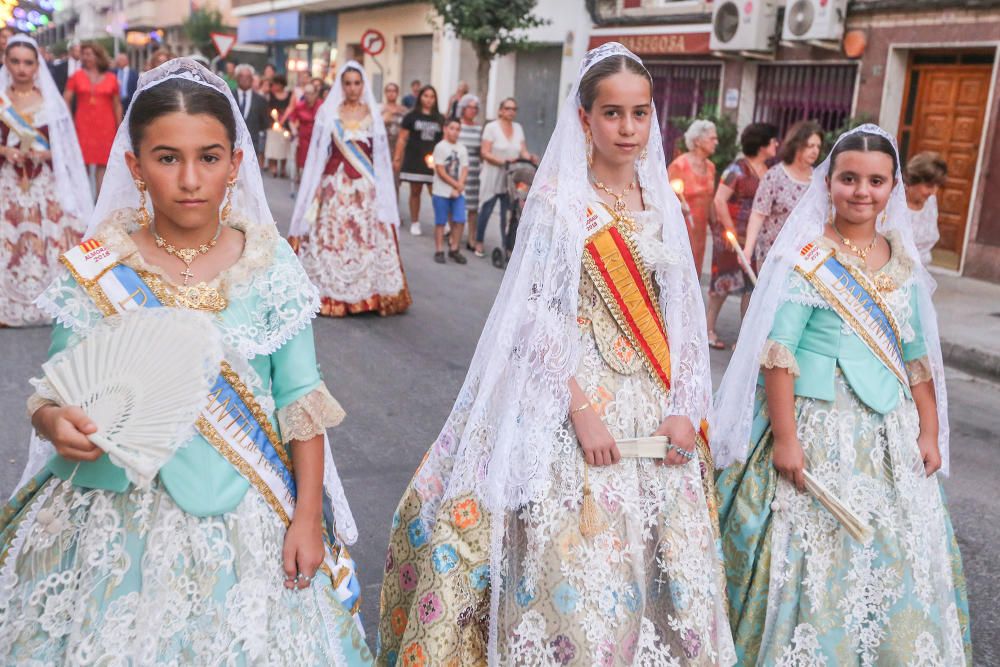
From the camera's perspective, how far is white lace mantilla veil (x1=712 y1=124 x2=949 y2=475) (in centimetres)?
314

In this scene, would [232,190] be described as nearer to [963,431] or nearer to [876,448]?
[876,448]

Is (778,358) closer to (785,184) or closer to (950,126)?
(785,184)

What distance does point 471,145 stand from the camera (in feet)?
40.1

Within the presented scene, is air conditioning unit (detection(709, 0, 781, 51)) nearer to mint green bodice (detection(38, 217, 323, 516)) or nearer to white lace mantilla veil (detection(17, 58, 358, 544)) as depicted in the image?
white lace mantilla veil (detection(17, 58, 358, 544))

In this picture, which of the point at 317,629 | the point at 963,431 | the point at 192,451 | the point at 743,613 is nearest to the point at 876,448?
the point at 743,613

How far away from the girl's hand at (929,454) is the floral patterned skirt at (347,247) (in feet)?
19.1

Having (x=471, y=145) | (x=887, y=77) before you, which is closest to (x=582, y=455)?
(x=471, y=145)

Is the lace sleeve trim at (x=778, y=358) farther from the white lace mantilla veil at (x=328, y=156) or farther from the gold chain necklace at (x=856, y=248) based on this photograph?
the white lace mantilla veil at (x=328, y=156)

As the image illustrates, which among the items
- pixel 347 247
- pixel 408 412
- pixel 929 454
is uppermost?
pixel 929 454

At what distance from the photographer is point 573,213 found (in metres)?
2.76

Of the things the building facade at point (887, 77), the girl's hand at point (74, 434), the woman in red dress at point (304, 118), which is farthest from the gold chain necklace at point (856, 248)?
the woman in red dress at point (304, 118)

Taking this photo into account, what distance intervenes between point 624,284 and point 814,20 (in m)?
13.0

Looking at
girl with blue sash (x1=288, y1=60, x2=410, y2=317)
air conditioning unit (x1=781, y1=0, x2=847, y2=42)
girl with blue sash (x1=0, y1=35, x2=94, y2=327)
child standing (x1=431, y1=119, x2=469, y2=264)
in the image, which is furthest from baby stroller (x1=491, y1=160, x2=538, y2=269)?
air conditioning unit (x1=781, y1=0, x2=847, y2=42)

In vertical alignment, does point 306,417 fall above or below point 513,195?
above
